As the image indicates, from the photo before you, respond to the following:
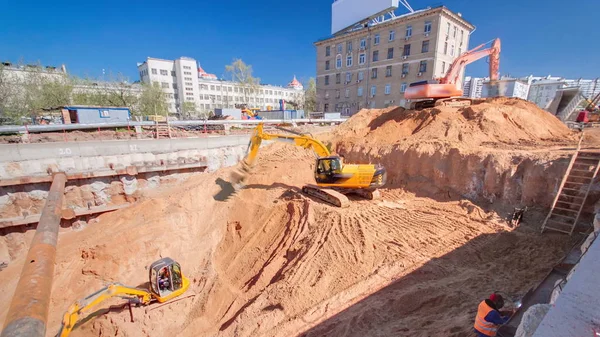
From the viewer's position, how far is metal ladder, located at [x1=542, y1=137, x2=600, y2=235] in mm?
6703

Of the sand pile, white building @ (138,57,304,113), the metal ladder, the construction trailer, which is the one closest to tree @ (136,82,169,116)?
the construction trailer

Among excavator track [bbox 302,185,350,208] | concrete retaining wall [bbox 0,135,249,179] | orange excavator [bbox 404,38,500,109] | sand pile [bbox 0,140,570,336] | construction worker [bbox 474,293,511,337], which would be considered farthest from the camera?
orange excavator [bbox 404,38,500,109]

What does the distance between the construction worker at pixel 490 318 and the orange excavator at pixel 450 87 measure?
1310 centimetres

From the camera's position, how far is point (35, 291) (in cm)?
347

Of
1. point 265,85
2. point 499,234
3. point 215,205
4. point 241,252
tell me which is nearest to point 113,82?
point 215,205

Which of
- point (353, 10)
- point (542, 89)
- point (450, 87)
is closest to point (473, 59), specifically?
point (450, 87)

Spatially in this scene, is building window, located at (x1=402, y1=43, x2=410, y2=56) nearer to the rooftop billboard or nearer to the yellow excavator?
the rooftop billboard

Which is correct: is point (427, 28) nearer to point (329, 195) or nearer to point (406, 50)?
point (406, 50)

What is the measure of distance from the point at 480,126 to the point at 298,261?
10498 mm

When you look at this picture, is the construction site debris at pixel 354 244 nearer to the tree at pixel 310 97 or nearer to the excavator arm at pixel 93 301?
the excavator arm at pixel 93 301

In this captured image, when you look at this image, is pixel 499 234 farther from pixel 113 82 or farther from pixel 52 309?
pixel 113 82

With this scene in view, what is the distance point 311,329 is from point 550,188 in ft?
26.0

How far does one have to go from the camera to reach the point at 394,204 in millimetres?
9758

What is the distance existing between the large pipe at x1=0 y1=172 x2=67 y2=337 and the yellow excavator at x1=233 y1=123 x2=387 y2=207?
5999 millimetres
